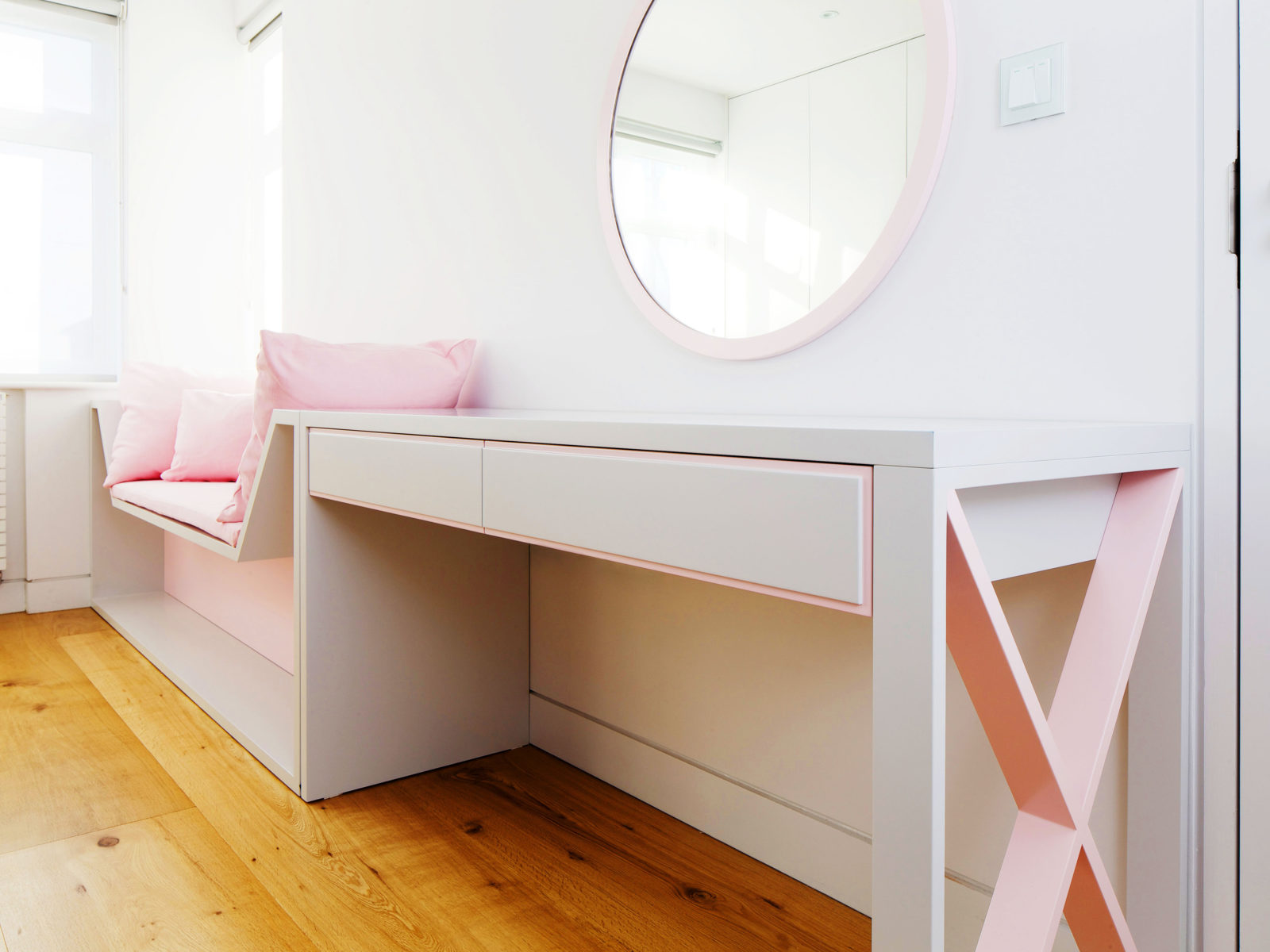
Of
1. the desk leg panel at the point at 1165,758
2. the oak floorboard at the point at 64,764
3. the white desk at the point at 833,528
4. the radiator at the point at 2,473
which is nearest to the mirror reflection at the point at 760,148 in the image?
the white desk at the point at 833,528

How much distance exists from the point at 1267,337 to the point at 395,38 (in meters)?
2.27

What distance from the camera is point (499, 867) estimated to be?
1438 mm

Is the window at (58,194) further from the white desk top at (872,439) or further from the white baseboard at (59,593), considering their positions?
the white desk top at (872,439)

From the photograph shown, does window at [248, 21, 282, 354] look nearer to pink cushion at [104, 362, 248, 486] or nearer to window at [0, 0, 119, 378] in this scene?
window at [0, 0, 119, 378]

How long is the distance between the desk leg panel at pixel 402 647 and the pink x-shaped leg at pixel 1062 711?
4.05 feet

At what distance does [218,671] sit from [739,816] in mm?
1644

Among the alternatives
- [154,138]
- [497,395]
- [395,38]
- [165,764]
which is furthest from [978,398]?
[154,138]

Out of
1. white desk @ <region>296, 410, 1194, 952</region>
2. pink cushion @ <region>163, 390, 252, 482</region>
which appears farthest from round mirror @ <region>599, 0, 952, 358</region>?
pink cushion @ <region>163, 390, 252, 482</region>

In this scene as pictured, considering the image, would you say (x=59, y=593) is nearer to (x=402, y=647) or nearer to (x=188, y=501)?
(x=188, y=501)

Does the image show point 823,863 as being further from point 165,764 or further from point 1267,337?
point 165,764

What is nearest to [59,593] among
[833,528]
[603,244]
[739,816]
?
[603,244]

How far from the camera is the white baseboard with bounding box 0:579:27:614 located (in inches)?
126

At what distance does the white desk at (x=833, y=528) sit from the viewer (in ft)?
2.32

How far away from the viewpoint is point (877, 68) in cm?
123
